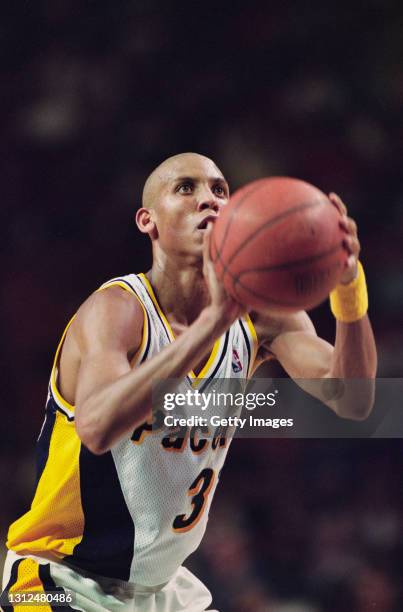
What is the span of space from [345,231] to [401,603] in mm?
2948

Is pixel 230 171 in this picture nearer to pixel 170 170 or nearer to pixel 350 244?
pixel 170 170

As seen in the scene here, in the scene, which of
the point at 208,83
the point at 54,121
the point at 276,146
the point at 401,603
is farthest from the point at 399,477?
the point at 54,121

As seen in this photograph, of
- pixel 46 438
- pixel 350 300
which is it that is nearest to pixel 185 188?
pixel 350 300

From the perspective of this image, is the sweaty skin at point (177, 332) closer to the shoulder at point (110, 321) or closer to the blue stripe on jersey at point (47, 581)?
the shoulder at point (110, 321)

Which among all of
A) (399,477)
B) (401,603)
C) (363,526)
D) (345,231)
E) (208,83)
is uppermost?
(208,83)

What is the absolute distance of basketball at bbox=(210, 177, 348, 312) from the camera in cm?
181

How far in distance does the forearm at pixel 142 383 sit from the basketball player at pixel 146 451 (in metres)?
0.27

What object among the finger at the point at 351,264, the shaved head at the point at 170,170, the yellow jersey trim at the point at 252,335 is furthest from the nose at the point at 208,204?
the finger at the point at 351,264

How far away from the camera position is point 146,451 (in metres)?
2.36

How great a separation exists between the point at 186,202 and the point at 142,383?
90cm

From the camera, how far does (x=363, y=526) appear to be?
Result: 4.33 metres

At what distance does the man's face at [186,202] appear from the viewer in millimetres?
2471

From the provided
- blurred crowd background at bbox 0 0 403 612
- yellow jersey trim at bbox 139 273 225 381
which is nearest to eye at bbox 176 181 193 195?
yellow jersey trim at bbox 139 273 225 381

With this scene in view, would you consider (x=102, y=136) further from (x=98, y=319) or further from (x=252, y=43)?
(x=98, y=319)
